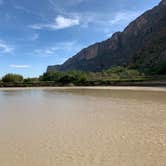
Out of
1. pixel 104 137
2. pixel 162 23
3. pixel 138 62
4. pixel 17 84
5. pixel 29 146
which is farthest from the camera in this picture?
pixel 162 23

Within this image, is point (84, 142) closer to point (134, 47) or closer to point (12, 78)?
point (12, 78)

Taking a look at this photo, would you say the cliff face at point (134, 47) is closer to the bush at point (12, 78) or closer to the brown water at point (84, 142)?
the bush at point (12, 78)

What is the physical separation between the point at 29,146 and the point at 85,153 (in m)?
1.84

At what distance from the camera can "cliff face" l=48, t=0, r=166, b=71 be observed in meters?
118

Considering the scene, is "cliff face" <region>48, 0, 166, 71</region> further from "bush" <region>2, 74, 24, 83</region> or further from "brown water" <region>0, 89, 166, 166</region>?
"brown water" <region>0, 89, 166, 166</region>

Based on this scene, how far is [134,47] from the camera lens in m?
154

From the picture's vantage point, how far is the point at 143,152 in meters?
6.64

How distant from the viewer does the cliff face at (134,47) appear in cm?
11781

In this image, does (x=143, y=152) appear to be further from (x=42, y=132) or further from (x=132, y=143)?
(x=42, y=132)

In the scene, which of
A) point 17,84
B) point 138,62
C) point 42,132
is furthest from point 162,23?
point 42,132

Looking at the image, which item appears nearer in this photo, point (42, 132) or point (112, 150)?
point (112, 150)

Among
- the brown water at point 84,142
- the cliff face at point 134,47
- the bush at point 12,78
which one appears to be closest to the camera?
the brown water at point 84,142

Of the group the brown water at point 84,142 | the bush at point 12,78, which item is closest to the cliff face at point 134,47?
the bush at point 12,78

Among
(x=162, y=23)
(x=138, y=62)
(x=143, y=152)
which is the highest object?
(x=162, y=23)
